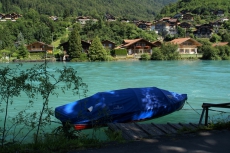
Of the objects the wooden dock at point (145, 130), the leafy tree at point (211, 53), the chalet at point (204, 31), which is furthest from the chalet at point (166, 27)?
the wooden dock at point (145, 130)

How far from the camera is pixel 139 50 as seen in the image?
2985 inches

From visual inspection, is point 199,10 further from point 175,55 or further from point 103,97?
point 103,97

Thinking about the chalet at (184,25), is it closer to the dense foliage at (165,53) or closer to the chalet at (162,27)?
the chalet at (162,27)

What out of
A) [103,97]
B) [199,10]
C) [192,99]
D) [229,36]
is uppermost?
[199,10]

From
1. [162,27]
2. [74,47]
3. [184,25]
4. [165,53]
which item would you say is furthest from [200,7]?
[74,47]

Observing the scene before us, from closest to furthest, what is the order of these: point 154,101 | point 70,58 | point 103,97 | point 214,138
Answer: point 214,138, point 103,97, point 154,101, point 70,58

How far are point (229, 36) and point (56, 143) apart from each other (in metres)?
92.9

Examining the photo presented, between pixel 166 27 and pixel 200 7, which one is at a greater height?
pixel 200 7

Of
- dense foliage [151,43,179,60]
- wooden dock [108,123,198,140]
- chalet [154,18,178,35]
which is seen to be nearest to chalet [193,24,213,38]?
chalet [154,18,178,35]

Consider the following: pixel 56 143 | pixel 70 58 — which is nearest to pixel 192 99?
pixel 56 143

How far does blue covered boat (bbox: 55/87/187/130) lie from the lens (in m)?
10.4

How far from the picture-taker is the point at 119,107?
36.6 feet

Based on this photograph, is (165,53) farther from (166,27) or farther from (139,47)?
(166,27)

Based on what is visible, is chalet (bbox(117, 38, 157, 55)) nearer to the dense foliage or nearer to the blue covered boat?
the dense foliage
